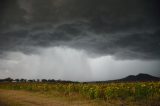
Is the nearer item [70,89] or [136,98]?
[136,98]

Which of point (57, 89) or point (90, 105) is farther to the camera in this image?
point (57, 89)

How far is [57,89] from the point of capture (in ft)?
188

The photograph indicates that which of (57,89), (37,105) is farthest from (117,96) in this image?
(57,89)

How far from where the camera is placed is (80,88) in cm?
4753

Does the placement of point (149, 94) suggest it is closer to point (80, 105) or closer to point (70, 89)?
point (80, 105)

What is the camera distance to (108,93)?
36531mm

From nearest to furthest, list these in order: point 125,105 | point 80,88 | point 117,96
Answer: point 125,105 → point 117,96 → point 80,88

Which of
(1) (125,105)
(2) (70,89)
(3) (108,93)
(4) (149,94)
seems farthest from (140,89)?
(2) (70,89)

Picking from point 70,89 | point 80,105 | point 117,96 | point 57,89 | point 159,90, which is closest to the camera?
point 80,105

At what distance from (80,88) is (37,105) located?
18.1 m

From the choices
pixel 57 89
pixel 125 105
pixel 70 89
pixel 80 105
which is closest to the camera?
pixel 125 105

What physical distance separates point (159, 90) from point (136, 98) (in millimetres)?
3047

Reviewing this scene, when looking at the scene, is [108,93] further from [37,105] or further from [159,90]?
[37,105]

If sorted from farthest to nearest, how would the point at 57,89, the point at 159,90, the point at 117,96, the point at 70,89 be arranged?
the point at 57,89 < the point at 70,89 < the point at 117,96 < the point at 159,90
